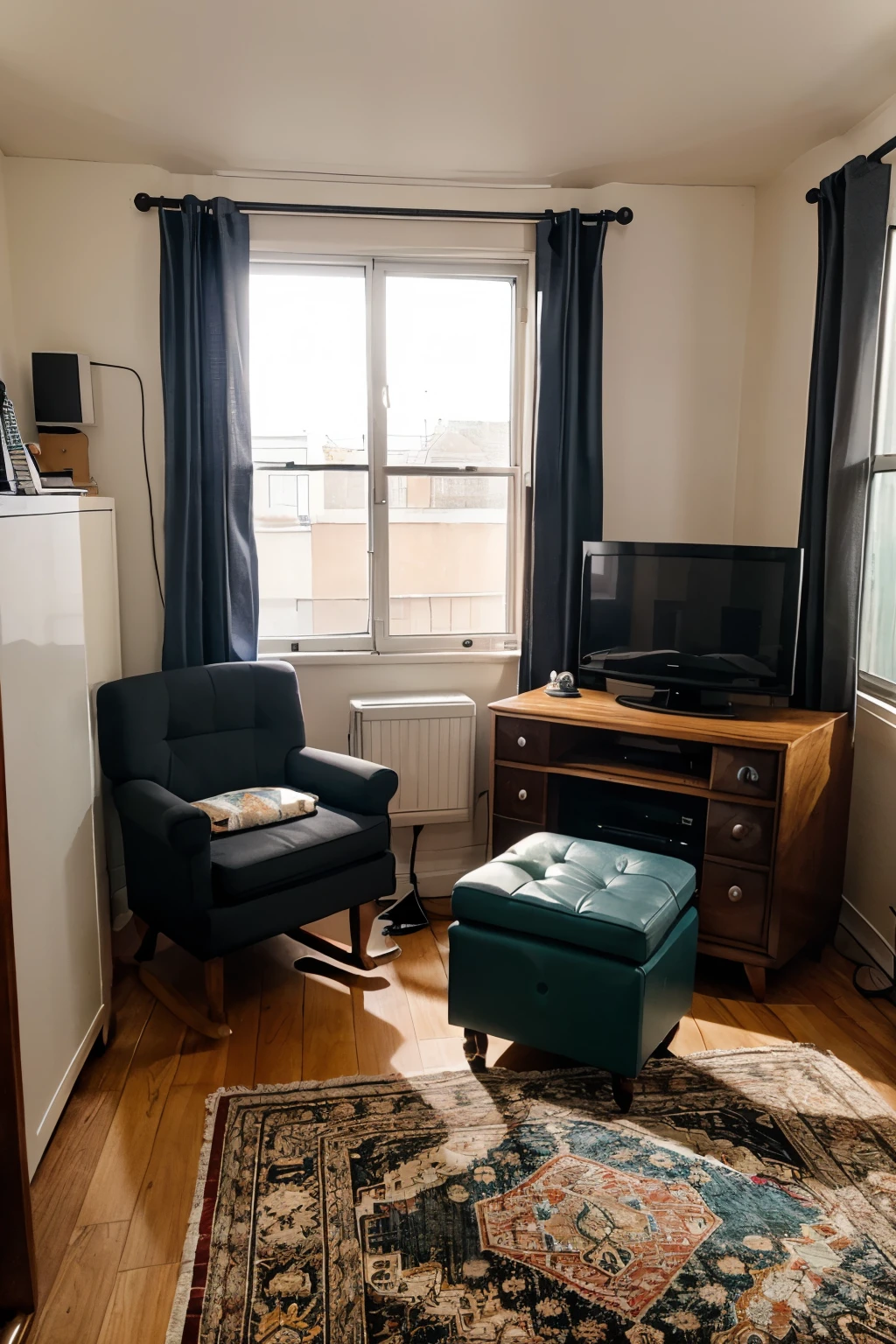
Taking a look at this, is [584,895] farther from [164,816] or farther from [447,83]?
[447,83]

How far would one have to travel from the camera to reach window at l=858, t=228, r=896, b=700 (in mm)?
2854

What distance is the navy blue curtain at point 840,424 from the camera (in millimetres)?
2754

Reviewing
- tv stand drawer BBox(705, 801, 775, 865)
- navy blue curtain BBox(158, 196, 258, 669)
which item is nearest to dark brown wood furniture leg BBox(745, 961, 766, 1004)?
tv stand drawer BBox(705, 801, 775, 865)

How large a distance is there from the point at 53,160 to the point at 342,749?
7.31 ft

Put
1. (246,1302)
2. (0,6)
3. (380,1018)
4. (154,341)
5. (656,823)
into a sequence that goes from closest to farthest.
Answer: (246,1302)
(0,6)
(380,1018)
(656,823)
(154,341)

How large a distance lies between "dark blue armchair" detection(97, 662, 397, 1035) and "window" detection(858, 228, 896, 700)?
5.18 feet

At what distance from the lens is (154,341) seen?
130 inches

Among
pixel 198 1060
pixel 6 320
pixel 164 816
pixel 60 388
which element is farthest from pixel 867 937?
pixel 6 320

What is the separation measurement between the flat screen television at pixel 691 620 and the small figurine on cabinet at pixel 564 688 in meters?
0.08

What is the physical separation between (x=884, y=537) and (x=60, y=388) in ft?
8.79

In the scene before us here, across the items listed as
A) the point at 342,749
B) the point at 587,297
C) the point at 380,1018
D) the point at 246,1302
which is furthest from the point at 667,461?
the point at 246,1302

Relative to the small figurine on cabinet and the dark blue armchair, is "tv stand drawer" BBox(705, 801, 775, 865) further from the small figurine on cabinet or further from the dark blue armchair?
the dark blue armchair

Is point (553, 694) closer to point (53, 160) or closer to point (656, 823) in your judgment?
point (656, 823)

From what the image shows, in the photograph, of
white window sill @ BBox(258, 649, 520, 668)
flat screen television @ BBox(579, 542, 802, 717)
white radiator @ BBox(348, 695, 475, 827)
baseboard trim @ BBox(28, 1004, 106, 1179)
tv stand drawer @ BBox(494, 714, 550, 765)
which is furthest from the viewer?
white window sill @ BBox(258, 649, 520, 668)
